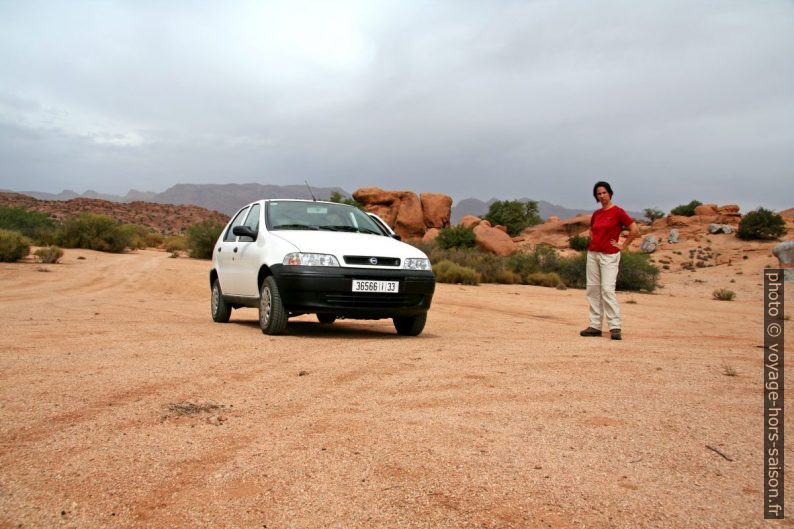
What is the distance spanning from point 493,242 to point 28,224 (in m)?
24.3

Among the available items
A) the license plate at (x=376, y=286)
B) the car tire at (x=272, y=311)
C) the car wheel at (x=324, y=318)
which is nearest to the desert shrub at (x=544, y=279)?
the car wheel at (x=324, y=318)

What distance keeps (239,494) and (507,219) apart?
206ft

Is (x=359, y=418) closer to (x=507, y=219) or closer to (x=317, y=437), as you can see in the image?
(x=317, y=437)

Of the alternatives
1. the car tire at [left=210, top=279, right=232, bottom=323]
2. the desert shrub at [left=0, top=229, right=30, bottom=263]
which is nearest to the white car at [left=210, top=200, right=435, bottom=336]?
the car tire at [left=210, top=279, right=232, bottom=323]

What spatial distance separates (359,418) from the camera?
3803 mm

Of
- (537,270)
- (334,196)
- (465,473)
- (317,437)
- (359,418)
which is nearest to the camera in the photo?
(465,473)

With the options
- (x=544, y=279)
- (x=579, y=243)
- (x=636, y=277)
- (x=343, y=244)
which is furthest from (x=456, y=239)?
(x=343, y=244)

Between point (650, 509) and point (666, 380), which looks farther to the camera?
point (666, 380)

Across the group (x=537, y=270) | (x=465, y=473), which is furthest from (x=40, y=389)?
(x=537, y=270)

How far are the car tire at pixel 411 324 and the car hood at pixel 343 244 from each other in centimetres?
78

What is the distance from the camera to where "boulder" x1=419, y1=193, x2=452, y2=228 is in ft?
189

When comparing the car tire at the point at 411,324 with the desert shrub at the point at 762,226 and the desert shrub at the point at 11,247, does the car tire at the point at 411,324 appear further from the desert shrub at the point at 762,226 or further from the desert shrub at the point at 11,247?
the desert shrub at the point at 762,226

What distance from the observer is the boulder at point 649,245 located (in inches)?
1818

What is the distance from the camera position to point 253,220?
8.83m
